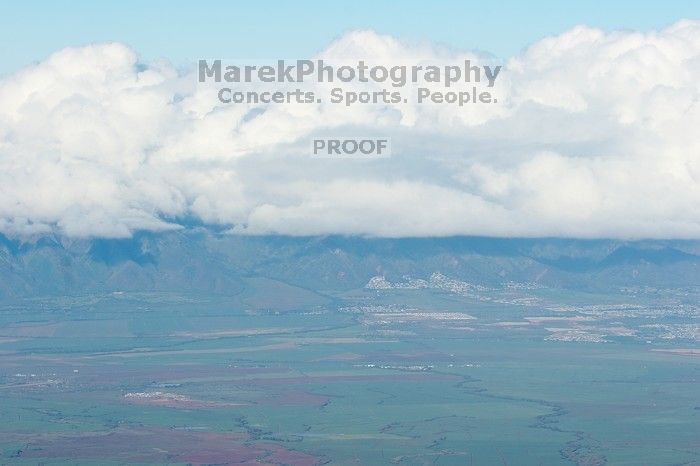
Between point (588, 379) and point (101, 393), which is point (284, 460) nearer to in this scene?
point (101, 393)

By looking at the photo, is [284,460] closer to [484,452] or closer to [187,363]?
[484,452]

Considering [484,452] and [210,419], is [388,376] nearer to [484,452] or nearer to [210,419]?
[210,419]

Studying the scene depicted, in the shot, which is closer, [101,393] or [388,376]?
[101,393]

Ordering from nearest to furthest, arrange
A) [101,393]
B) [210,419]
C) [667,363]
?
[210,419]
[101,393]
[667,363]

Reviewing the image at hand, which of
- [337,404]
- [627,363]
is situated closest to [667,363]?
[627,363]

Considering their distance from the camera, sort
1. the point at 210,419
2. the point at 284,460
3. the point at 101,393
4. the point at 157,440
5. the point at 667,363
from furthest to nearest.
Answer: the point at 667,363
the point at 101,393
the point at 210,419
the point at 157,440
the point at 284,460

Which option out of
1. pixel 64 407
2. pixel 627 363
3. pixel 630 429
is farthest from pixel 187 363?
pixel 630 429

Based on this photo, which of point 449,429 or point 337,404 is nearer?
point 449,429

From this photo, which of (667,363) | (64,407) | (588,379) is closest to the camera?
(64,407)

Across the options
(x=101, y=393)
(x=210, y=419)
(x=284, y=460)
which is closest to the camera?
(x=284, y=460)
